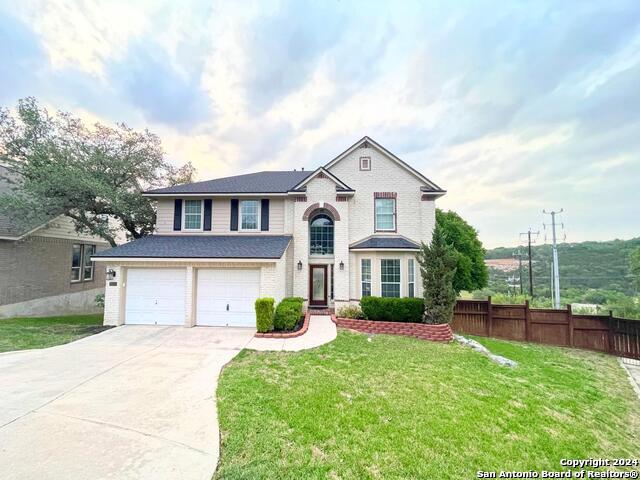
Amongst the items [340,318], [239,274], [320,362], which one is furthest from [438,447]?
[239,274]

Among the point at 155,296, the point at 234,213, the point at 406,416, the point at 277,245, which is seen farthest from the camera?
the point at 234,213

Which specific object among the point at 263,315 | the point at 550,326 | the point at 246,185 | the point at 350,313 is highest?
the point at 246,185

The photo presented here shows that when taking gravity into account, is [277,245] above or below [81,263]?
above

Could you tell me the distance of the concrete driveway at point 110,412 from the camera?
3.42 m

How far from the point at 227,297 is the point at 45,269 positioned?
1316 centimetres

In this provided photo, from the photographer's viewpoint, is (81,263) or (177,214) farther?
(81,263)

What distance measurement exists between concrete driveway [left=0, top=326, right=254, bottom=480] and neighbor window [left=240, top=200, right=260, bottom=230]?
7.56 meters

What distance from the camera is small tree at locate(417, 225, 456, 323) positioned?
37.2 feet

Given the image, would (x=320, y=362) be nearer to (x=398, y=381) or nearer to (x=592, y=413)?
(x=398, y=381)

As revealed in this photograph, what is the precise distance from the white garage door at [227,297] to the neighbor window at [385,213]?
Answer: 23.8ft

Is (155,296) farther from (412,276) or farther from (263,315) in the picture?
(412,276)

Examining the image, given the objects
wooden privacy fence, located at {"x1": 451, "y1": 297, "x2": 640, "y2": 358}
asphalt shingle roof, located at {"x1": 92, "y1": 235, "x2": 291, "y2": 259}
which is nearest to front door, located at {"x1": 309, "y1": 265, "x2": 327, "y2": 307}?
asphalt shingle roof, located at {"x1": 92, "y1": 235, "x2": 291, "y2": 259}

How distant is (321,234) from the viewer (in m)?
14.9

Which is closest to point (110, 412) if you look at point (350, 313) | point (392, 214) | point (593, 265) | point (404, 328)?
point (350, 313)
